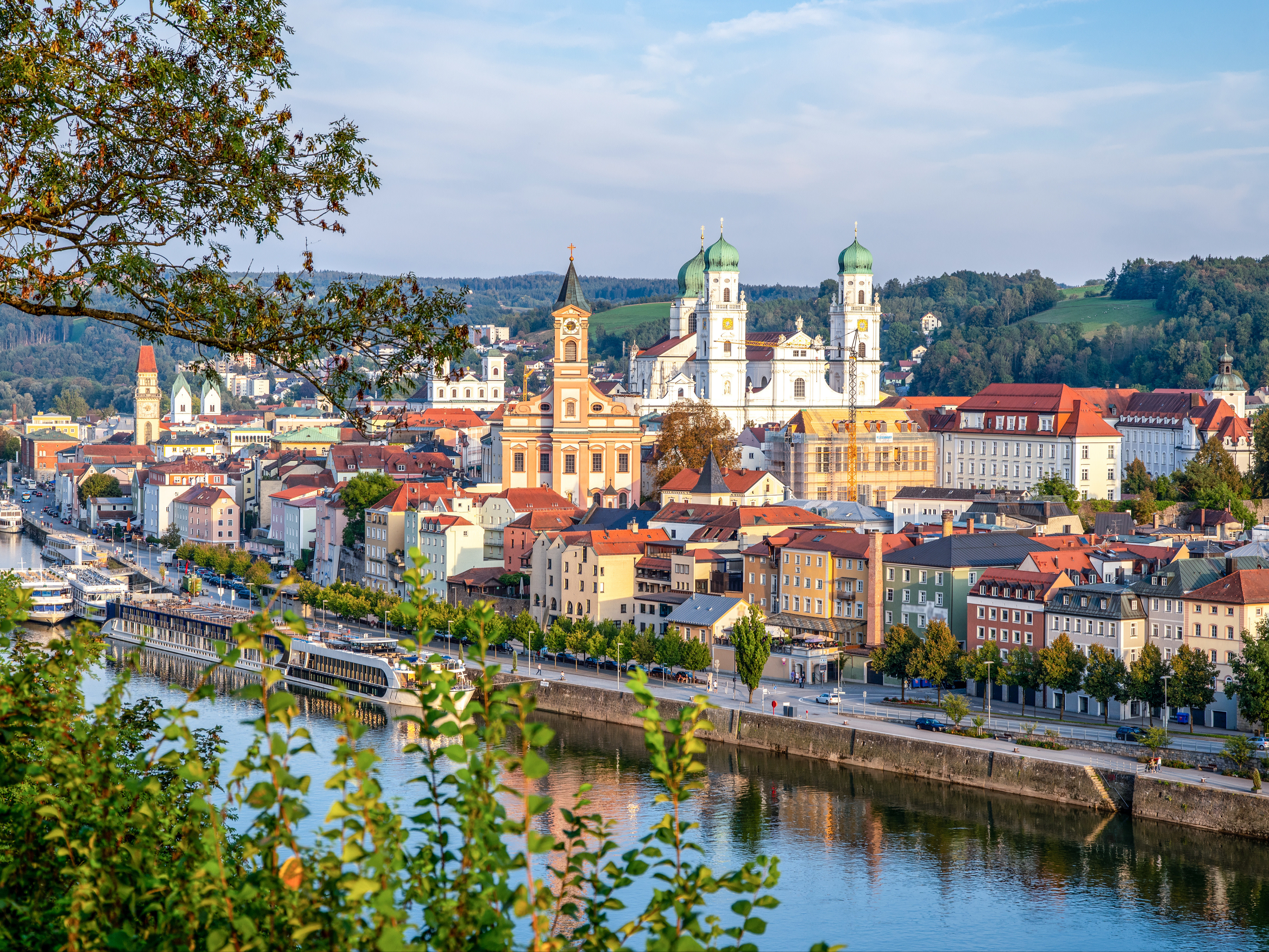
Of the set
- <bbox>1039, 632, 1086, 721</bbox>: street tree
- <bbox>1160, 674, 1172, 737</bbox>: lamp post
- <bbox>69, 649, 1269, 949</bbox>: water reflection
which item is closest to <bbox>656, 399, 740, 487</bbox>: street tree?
<bbox>1039, 632, 1086, 721</bbox>: street tree

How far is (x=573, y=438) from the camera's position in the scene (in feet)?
190

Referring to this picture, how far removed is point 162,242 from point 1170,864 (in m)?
19.2

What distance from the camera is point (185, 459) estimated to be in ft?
266

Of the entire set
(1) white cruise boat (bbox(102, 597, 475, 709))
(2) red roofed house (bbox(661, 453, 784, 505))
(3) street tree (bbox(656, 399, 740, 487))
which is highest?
(3) street tree (bbox(656, 399, 740, 487))

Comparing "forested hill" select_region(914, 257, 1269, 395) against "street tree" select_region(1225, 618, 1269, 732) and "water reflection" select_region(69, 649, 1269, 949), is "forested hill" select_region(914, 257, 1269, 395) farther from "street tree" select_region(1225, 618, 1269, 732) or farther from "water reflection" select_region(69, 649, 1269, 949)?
"water reflection" select_region(69, 649, 1269, 949)

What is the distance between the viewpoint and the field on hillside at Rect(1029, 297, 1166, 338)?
4272 inches

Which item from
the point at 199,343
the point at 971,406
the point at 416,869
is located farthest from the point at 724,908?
the point at 971,406

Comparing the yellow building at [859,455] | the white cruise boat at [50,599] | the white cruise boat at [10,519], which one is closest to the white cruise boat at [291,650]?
the white cruise boat at [50,599]

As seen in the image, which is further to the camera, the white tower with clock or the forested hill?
the forested hill

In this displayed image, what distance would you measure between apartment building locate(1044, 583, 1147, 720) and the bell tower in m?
26.7

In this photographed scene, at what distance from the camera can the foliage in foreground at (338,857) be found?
4809mm

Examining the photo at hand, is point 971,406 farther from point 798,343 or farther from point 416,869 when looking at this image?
point 416,869

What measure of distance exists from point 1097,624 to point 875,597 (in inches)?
259

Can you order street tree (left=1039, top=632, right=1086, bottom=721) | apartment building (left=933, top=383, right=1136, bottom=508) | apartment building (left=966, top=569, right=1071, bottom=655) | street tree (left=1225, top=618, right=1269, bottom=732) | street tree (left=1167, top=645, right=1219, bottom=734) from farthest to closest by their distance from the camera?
apartment building (left=933, top=383, right=1136, bottom=508) < apartment building (left=966, top=569, right=1071, bottom=655) < street tree (left=1039, top=632, right=1086, bottom=721) < street tree (left=1167, top=645, right=1219, bottom=734) < street tree (left=1225, top=618, right=1269, bottom=732)
